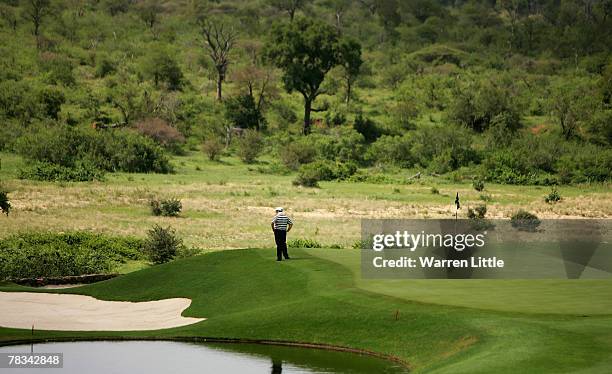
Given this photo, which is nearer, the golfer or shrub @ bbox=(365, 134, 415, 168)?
the golfer

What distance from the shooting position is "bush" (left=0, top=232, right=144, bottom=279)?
34.5 metres

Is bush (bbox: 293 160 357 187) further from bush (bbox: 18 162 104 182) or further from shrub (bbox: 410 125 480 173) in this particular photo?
bush (bbox: 18 162 104 182)

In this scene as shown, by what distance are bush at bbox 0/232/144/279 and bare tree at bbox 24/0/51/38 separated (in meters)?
74.5

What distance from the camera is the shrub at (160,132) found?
77.2 meters

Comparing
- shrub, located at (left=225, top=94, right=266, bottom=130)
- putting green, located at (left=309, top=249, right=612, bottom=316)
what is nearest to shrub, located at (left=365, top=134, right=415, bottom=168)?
shrub, located at (left=225, top=94, right=266, bottom=130)

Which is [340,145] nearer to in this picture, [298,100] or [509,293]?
[298,100]

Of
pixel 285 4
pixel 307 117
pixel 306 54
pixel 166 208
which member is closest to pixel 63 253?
pixel 166 208

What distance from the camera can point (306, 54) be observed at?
3359 inches

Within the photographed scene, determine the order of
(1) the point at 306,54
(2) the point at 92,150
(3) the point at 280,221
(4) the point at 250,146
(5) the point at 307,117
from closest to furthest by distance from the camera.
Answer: (3) the point at 280,221 < (2) the point at 92,150 < (4) the point at 250,146 < (1) the point at 306,54 < (5) the point at 307,117

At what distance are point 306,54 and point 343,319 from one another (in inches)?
2534

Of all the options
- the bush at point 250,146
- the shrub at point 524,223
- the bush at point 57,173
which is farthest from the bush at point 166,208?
the bush at point 250,146

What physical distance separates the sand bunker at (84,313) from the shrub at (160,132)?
48455mm

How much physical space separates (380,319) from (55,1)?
361 ft

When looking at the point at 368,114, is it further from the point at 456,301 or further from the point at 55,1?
the point at 456,301
